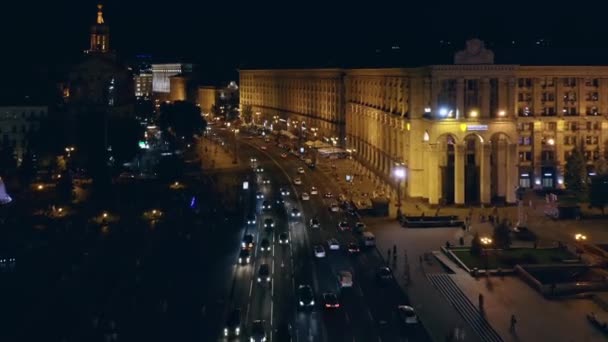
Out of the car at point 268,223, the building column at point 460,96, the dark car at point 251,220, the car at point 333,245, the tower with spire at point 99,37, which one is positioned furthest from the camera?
the tower with spire at point 99,37

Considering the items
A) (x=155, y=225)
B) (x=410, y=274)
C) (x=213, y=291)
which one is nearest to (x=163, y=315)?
(x=213, y=291)

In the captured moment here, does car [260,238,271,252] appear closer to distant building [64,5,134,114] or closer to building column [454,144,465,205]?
building column [454,144,465,205]

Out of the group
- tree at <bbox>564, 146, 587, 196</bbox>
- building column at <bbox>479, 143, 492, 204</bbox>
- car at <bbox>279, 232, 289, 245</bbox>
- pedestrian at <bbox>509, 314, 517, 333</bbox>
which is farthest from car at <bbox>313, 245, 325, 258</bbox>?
tree at <bbox>564, 146, 587, 196</bbox>

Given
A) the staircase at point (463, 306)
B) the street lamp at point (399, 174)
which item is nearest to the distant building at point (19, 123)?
the street lamp at point (399, 174)

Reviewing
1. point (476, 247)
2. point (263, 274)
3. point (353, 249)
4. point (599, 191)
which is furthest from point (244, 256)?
point (599, 191)

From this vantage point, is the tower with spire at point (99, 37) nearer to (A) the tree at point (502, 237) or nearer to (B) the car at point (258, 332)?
(A) the tree at point (502, 237)

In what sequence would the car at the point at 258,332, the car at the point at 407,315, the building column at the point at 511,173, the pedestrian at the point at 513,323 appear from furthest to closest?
the building column at the point at 511,173 < the car at the point at 407,315 < the pedestrian at the point at 513,323 < the car at the point at 258,332

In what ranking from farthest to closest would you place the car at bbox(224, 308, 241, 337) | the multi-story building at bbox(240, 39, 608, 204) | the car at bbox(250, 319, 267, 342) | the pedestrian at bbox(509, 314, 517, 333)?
the multi-story building at bbox(240, 39, 608, 204) < the pedestrian at bbox(509, 314, 517, 333) < the car at bbox(224, 308, 241, 337) < the car at bbox(250, 319, 267, 342)
